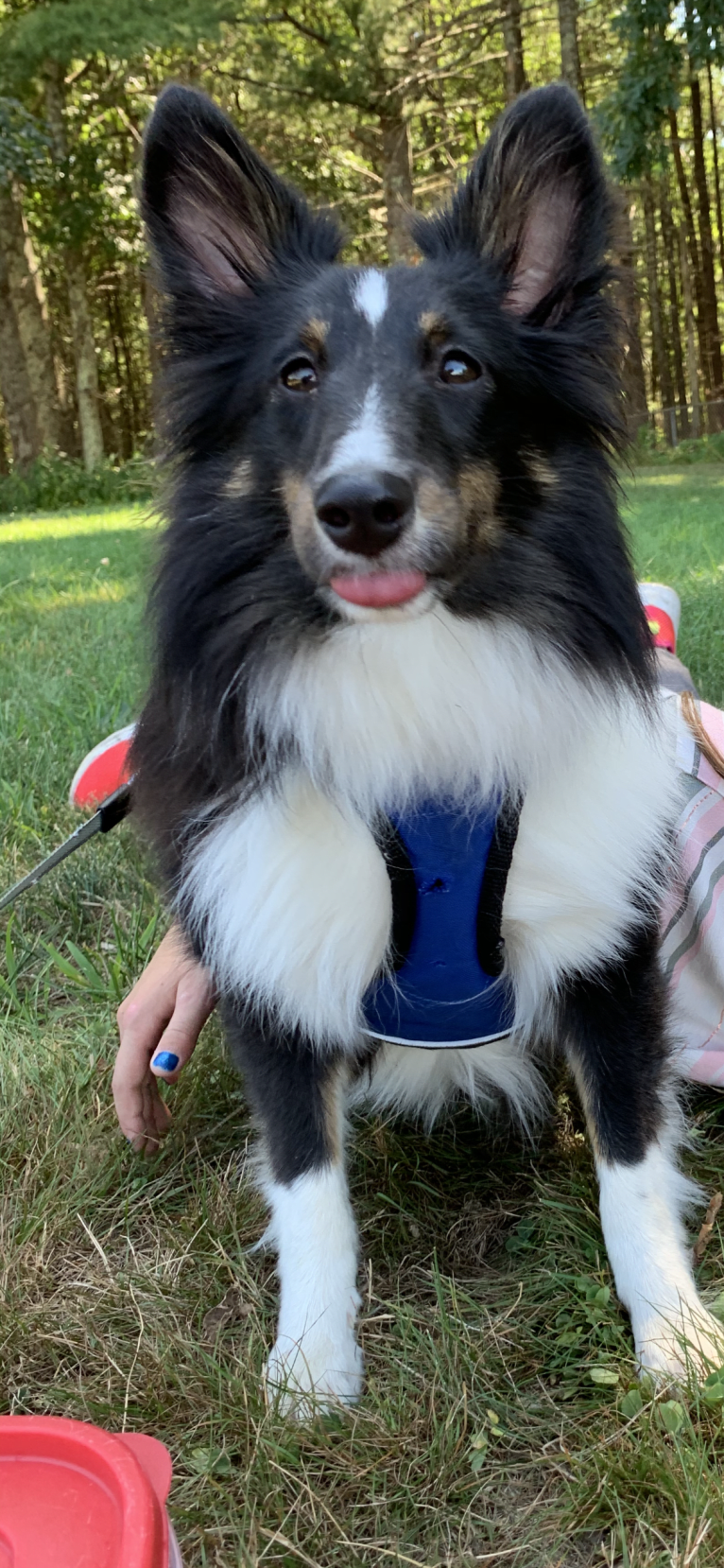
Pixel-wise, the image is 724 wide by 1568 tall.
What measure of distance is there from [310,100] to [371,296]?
61.0 ft

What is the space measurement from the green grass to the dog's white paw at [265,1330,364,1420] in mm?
38

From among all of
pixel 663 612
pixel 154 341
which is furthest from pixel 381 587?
pixel 663 612

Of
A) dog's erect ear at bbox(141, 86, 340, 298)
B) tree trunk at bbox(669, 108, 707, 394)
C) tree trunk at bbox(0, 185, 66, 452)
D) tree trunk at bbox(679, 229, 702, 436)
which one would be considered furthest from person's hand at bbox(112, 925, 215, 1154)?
tree trunk at bbox(679, 229, 702, 436)

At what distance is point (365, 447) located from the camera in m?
1.90

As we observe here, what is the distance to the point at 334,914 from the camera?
2.08 meters

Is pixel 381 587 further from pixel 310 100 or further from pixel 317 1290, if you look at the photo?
pixel 310 100

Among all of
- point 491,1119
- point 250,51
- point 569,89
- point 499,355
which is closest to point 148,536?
point 499,355

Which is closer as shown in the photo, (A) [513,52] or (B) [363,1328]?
(B) [363,1328]

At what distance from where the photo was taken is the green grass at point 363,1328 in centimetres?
169

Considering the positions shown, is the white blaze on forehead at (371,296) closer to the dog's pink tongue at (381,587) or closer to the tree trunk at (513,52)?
the dog's pink tongue at (381,587)

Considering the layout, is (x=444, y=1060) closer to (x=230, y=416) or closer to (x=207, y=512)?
(x=207, y=512)

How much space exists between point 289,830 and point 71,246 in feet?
76.9

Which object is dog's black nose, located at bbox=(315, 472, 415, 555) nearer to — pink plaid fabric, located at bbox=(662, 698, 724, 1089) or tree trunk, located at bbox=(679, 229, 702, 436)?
pink plaid fabric, located at bbox=(662, 698, 724, 1089)

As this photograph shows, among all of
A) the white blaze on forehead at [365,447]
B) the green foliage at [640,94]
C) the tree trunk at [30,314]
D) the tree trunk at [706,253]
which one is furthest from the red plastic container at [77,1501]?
the tree trunk at [706,253]
